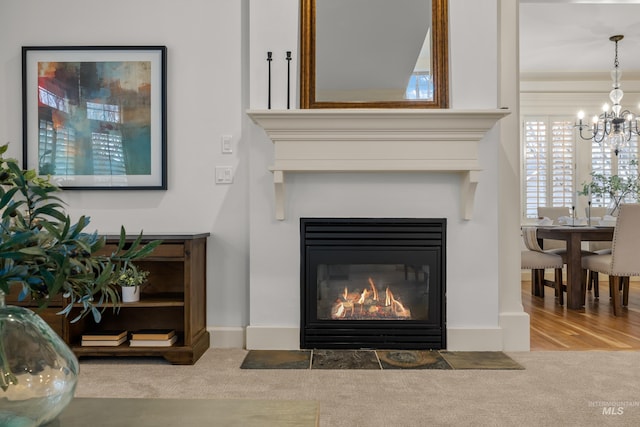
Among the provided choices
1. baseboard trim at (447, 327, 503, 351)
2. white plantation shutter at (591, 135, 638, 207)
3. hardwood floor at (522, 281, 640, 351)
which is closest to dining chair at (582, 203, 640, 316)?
hardwood floor at (522, 281, 640, 351)

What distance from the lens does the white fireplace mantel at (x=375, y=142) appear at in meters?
2.77

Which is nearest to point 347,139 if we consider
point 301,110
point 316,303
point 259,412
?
point 301,110

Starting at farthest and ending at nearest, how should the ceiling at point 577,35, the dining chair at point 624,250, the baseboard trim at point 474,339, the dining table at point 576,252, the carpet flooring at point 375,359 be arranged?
the ceiling at point 577,35
the dining table at point 576,252
the dining chair at point 624,250
the baseboard trim at point 474,339
the carpet flooring at point 375,359

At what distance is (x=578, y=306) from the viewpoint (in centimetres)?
422

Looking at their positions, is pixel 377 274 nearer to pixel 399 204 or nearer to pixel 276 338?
pixel 399 204

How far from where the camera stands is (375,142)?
2.84m

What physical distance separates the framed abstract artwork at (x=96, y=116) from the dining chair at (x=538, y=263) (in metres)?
3.31

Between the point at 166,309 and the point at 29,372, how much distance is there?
2284 mm

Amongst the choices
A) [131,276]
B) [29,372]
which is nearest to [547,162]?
[131,276]

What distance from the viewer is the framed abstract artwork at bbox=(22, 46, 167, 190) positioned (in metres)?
3.04

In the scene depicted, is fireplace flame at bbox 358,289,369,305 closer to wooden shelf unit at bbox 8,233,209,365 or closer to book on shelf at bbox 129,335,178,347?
wooden shelf unit at bbox 8,233,209,365

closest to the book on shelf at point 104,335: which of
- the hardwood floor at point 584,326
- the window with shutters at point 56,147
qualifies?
the window with shutters at point 56,147

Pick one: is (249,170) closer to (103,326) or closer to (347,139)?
(347,139)

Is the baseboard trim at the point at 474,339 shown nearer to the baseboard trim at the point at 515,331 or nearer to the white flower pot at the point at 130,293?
the baseboard trim at the point at 515,331
